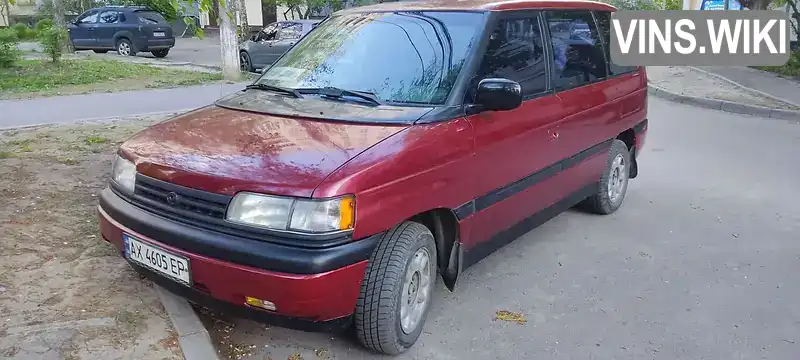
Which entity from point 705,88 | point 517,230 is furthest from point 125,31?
point 517,230

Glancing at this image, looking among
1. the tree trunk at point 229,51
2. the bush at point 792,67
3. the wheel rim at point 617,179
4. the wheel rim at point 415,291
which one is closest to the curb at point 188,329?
the wheel rim at point 415,291

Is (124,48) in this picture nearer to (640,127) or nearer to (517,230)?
(640,127)

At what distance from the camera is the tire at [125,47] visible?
69.2 feet

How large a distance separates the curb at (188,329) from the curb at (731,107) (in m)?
8.65

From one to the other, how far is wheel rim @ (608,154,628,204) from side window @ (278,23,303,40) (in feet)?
41.6

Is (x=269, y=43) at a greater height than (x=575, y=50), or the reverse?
(x=269, y=43)

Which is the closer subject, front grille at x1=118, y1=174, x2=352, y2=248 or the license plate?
front grille at x1=118, y1=174, x2=352, y2=248

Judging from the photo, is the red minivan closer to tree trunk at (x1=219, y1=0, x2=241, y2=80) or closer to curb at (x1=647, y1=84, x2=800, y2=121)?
curb at (x1=647, y1=84, x2=800, y2=121)

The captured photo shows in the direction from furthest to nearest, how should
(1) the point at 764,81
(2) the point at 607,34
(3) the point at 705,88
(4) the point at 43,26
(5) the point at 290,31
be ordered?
1. (4) the point at 43,26
2. (5) the point at 290,31
3. (1) the point at 764,81
4. (3) the point at 705,88
5. (2) the point at 607,34

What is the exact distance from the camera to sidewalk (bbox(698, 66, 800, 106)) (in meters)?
13.1

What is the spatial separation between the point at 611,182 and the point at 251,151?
11.9ft

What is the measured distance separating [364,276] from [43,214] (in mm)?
3016

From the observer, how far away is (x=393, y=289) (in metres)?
3.14

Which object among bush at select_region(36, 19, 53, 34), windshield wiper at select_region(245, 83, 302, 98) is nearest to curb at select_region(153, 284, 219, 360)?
windshield wiper at select_region(245, 83, 302, 98)
